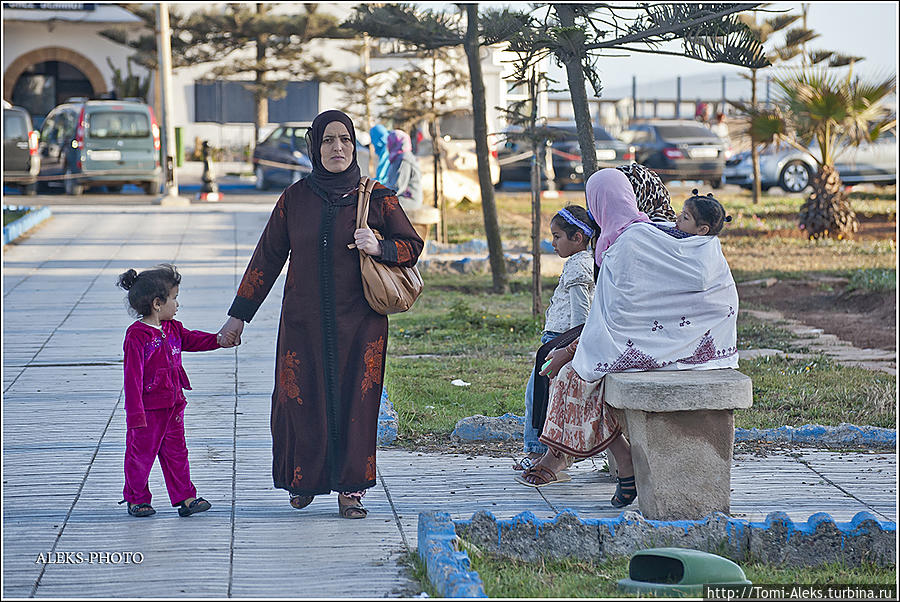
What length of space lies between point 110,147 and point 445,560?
21300mm

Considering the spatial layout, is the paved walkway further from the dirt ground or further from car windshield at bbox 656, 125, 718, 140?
car windshield at bbox 656, 125, 718, 140

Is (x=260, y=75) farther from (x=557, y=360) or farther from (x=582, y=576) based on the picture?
(x=582, y=576)

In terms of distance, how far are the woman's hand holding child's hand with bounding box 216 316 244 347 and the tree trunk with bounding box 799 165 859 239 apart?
1315 cm

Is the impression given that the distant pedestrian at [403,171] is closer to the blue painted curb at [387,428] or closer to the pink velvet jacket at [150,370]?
the blue painted curb at [387,428]

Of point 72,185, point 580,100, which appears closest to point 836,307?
point 580,100

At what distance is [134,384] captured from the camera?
16.0ft

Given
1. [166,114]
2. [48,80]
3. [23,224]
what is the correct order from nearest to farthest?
[23,224], [166,114], [48,80]

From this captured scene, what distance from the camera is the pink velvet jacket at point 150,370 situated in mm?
4875

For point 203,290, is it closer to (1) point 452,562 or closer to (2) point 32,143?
(1) point 452,562

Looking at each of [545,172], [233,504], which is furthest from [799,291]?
[545,172]

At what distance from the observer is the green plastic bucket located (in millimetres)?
4004

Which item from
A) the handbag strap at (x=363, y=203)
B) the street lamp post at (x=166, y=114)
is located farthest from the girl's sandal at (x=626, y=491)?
the street lamp post at (x=166, y=114)

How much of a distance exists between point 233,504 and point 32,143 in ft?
69.3

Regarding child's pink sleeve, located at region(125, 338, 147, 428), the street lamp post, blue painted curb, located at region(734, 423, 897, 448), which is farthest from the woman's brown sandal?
the street lamp post
